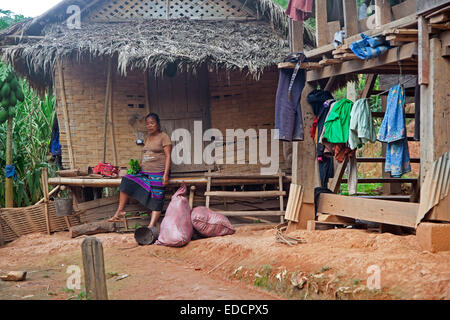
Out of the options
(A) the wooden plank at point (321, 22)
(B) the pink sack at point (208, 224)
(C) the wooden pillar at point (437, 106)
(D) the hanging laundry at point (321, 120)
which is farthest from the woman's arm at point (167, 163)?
(C) the wooden pillar at point (437, 106)

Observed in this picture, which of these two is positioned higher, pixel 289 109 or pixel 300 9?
pixel 300 9

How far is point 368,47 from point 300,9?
5.09 ft

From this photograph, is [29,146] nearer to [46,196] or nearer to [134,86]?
[46,196]

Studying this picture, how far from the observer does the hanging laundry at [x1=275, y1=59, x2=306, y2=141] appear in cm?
727

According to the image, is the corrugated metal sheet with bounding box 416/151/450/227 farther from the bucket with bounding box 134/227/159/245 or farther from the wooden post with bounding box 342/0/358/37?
the bucket with bounding box 134/227/159/245

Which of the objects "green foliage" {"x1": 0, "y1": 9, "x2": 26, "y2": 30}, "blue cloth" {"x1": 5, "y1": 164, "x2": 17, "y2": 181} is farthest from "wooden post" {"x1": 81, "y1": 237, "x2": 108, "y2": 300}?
"green foliage" {"x1": 0, "y1": 9, "x2": 26, "y2": 30}

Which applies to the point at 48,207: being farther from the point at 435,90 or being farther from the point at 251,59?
the point at 435,90

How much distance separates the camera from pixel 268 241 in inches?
279

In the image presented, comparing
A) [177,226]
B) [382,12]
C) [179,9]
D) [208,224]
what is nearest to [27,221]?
[177,226]

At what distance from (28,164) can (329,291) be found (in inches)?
335

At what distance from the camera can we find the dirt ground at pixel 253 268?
4.84m

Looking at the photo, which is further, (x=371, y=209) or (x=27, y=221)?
(x=27, y=221)

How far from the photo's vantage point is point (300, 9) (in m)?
7.24
